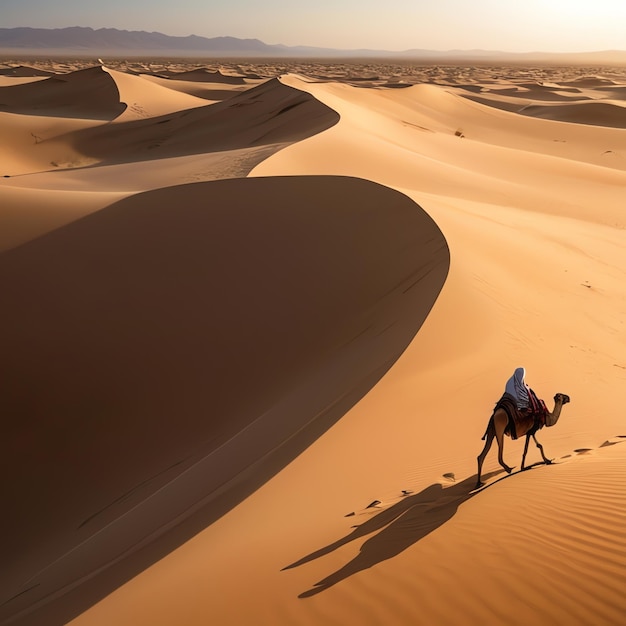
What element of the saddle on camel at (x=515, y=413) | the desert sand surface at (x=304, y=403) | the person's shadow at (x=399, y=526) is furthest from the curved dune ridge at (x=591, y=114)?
the person's shadow at (x=399, y=526)

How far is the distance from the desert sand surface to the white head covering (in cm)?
56

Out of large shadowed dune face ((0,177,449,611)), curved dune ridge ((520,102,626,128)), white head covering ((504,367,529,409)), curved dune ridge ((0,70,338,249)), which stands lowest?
large shadowed dune face ((0,177,449,611))

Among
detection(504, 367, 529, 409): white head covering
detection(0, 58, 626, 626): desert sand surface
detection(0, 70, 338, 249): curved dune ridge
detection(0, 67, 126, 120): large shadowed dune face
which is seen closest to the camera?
detection(0, 58, 626, 626): desert sand surface

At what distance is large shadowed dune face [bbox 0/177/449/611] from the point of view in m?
6.66

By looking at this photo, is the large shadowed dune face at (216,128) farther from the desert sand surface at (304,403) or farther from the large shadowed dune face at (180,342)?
the large shadowed dune face at (180,342)

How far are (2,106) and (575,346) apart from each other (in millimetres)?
48276

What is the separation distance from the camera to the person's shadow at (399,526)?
389 cm

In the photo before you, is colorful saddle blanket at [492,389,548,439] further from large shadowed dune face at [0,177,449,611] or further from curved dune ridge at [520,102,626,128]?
curved dune ridge at [520,102,626,128]

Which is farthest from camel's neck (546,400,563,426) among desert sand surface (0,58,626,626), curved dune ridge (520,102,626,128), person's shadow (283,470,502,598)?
curved dune ridge (520,102,626,128)

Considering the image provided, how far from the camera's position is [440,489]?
495 cm

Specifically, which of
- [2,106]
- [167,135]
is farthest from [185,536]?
[2,106]

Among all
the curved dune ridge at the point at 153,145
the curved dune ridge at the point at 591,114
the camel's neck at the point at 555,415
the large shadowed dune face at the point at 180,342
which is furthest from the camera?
the curved dune ridge at the point at 591,114

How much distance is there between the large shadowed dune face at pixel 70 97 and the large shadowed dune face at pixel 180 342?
35138 millimetres

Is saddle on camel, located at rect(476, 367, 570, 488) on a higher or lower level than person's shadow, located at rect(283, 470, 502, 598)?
higher
